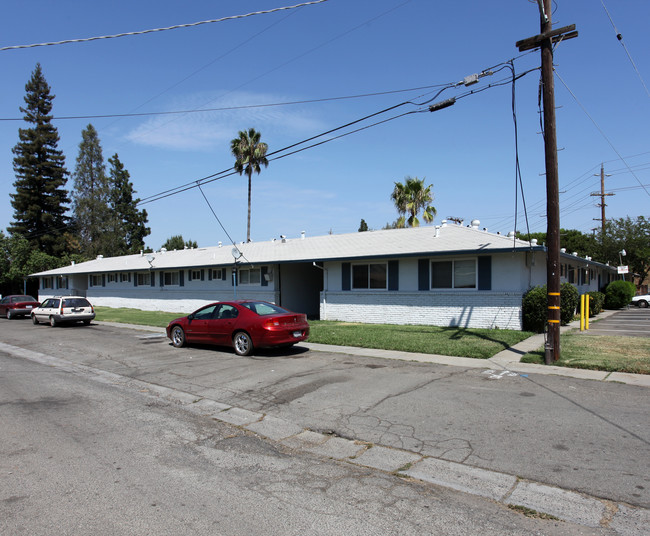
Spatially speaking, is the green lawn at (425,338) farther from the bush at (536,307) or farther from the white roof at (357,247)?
the white roof at (357,247)

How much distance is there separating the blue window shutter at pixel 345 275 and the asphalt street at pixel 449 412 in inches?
355

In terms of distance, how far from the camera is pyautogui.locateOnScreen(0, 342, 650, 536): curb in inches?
154

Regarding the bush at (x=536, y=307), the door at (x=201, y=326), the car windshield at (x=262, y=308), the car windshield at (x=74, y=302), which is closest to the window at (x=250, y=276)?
the car windshield at (x=74, y=302)

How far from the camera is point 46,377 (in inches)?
396

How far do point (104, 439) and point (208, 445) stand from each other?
1353mm

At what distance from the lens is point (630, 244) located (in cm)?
4041

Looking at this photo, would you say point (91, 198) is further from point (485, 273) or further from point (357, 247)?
point (485, 273)

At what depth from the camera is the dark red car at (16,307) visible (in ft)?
95.9

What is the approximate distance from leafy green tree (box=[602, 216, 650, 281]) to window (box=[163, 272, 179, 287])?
36880 mm

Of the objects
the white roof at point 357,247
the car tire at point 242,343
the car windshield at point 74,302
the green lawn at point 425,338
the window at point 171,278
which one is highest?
the white roof at point 357,247

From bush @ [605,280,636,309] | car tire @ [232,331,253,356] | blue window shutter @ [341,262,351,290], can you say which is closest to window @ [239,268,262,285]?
blue window shutter @ [341,262,351,290]

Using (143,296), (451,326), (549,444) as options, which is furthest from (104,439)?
(143,296)

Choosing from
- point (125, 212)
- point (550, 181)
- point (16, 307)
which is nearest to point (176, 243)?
point (125, 212)

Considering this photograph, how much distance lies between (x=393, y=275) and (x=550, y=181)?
9.62 m
